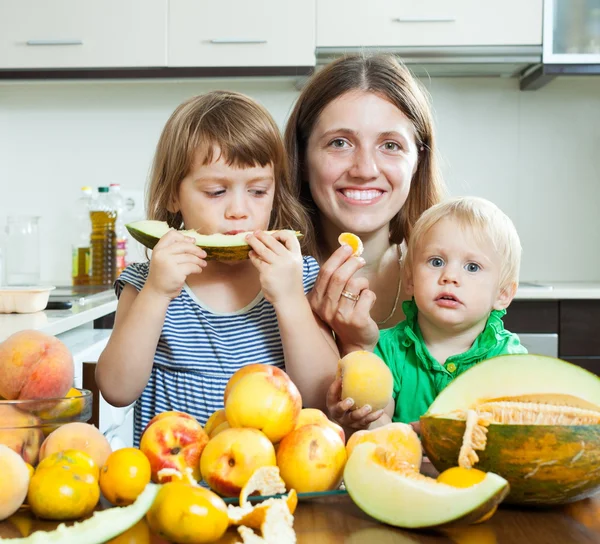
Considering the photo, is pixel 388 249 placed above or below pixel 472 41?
below

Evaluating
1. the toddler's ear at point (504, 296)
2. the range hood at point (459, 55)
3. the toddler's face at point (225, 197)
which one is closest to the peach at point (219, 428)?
the toddler's face at point (225, 197)

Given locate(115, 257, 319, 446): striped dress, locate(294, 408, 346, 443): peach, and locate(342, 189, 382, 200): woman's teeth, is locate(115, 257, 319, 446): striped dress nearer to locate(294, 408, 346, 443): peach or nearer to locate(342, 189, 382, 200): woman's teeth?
locate(342, 189, 382, 200): woman's teeth

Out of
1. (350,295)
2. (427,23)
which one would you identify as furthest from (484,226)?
(427,23)

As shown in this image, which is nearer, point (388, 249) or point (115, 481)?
point (115, 481)

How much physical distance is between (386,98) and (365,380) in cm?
99

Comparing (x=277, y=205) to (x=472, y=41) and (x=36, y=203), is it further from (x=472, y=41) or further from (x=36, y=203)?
(x=36, y=203)

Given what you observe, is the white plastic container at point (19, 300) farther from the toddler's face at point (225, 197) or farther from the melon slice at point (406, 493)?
the melon slice at point (406, 493)

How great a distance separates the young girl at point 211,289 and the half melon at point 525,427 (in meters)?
0.54

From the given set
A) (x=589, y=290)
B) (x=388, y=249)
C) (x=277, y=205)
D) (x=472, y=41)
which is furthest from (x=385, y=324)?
(x=472, y=41)

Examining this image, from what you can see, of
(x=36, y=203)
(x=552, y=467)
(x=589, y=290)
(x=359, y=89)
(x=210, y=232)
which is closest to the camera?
(x=552, y=467)

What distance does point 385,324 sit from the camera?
5.98 feet

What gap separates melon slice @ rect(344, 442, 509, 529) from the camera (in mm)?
552

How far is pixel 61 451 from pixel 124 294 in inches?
29.8

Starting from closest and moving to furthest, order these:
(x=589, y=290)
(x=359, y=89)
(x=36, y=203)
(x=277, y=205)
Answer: (x=277, y=205), (x=359, y=89), (x=589, y=290), (x=36, y=203)
